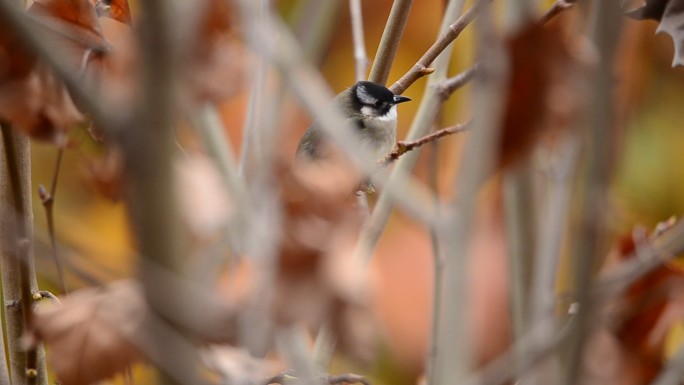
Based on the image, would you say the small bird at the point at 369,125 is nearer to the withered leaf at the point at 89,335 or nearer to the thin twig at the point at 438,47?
the thin twig at the point at 438,47

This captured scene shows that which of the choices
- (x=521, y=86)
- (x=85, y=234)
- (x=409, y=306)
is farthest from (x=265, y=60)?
(x=409, y=306)

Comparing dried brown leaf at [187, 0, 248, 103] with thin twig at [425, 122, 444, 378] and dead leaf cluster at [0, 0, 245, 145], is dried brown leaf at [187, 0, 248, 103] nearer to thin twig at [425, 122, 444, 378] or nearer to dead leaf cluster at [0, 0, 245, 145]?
dead leaf cluster at [0, 0, 245, 145]

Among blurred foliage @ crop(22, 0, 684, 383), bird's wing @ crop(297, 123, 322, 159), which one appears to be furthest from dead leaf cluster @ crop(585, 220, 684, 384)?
blurred foliage @ crop(22, 0, 684, 383)

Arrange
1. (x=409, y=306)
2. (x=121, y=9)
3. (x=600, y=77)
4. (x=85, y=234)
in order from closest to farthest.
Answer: (x=600, y=77) → (x=121, y=9) → (x=85, y=234) → (x=409, y=306)

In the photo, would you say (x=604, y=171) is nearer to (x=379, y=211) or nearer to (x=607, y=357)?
(x=607, y=357)

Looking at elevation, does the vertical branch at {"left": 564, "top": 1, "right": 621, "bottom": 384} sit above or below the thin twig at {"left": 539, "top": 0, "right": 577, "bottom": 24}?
below
